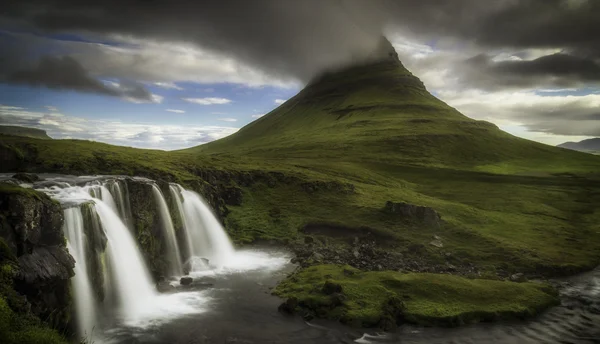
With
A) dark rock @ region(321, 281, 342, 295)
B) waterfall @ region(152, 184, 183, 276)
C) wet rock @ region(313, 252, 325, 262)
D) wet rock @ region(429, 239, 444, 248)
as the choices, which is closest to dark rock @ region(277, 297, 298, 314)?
dark rock @ region(321, 281, 342, 295)

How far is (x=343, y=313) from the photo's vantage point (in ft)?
114

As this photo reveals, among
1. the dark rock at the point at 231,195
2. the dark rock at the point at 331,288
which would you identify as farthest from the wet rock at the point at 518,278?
the dark rock at the point at 231,195

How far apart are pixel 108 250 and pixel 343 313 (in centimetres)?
2315

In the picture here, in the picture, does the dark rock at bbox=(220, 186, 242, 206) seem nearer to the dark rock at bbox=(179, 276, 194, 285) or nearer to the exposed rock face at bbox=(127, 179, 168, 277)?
the exposed rock face at bbox=(127, 179, 168, 277)

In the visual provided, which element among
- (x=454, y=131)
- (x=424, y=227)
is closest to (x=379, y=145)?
(x=454, y=131)

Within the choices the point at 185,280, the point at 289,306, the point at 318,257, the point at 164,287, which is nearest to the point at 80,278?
the point at 164,287

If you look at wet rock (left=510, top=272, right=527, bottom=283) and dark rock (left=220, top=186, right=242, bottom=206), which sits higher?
dark rock (left=220, top=186, right=242, bottom=206)

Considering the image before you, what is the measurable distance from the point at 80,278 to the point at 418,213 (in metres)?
54.1

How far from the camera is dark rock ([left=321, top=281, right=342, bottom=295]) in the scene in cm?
3769

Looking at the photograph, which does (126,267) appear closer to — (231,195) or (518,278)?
(231,195)

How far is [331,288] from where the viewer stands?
37875 mm

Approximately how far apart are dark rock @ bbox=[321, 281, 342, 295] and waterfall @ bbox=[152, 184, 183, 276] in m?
19.5

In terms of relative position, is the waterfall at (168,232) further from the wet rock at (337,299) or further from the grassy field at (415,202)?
the wet rock at (337,299)

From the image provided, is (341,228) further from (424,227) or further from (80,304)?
(80,304)
